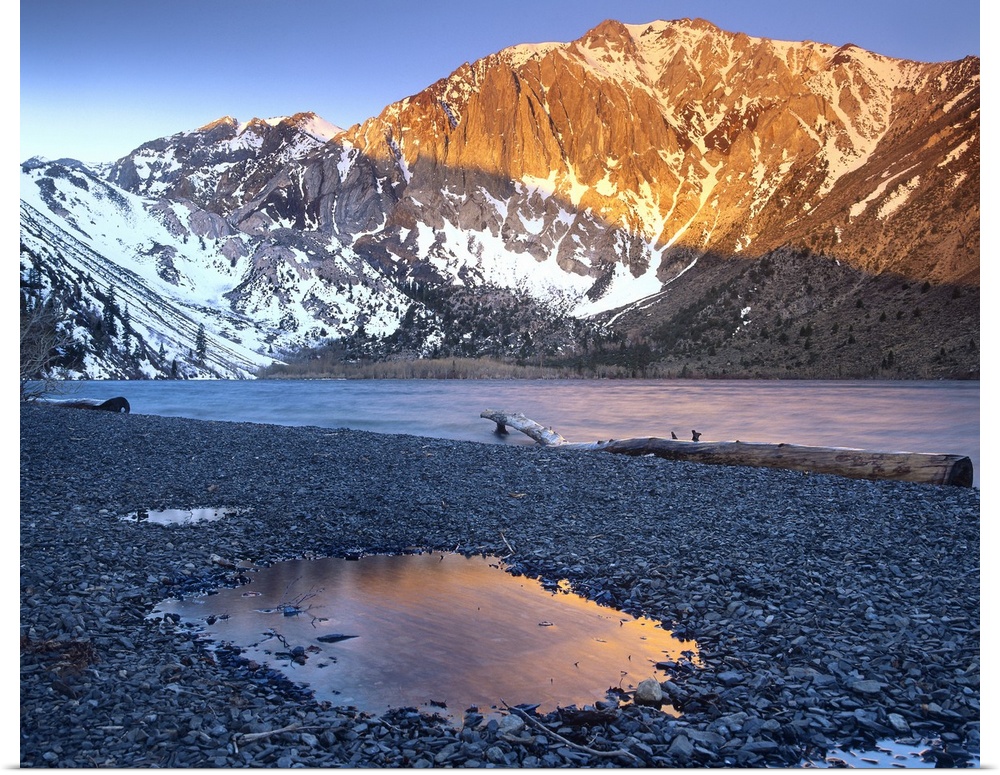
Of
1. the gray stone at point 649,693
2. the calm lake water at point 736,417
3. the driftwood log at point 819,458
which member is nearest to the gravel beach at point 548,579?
the gray stone at point 649,693

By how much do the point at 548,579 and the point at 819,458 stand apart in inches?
367

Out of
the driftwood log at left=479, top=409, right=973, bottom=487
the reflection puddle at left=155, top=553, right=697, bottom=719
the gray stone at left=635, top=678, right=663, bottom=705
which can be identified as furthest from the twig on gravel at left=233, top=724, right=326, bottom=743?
the driftwood log at left=479, top=409, right=973, bottom=487

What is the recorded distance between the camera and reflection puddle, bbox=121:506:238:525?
10852 millimetres

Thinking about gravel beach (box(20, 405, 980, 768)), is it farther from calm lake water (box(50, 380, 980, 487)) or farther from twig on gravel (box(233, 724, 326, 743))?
calm lake water (box(50, 380, 980, 487))

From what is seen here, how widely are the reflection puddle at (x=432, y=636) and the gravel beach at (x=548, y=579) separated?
319 mm

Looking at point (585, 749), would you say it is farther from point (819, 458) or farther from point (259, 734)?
point (819, 458)

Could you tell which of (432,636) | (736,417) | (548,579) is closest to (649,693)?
(432,636)

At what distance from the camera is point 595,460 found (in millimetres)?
17156

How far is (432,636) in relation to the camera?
7004mm

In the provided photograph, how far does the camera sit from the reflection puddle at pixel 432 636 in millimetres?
5758

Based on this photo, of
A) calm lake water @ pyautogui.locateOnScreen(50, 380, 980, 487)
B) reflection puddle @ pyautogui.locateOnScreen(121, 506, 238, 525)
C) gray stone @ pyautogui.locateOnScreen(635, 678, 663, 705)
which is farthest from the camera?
calm lake water @ pyautogui.locateOnScreen(50, 380, 980, 487)

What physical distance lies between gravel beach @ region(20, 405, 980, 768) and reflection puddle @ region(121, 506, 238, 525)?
344 millimetres

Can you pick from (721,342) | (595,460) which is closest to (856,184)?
(721,342)
